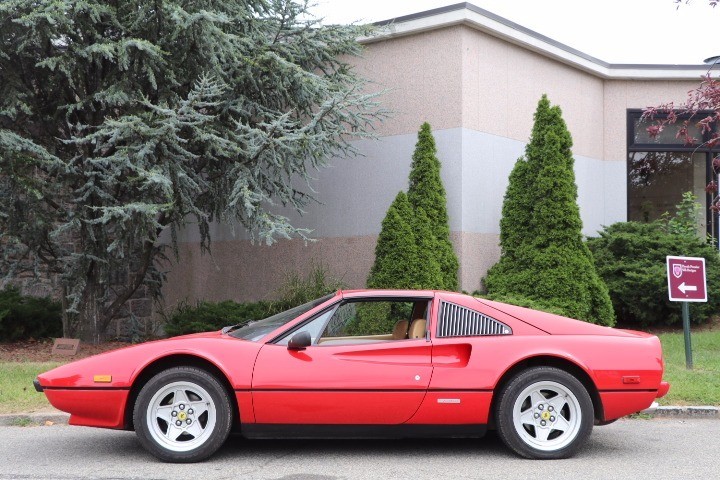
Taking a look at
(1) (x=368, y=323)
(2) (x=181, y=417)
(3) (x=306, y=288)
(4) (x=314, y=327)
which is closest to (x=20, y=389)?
(2) (x=181, y=417)

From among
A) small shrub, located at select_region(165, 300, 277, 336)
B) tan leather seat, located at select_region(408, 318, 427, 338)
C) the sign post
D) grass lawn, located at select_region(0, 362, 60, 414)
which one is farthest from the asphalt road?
small shrub, located at select_region(165, 300, 277, 336)

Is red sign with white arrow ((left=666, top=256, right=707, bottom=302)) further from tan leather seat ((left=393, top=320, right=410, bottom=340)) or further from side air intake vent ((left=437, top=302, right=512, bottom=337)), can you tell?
tan leather seat ((left=393, top=320, right=410, bottom=340))

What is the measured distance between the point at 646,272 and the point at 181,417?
9.43 meters

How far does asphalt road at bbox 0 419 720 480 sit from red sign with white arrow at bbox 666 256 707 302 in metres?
2.56

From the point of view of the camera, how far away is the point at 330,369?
598cm

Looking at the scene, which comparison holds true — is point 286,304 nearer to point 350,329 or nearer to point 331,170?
point 331,170

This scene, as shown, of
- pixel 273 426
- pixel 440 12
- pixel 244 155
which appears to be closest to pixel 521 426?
pixel 273 426

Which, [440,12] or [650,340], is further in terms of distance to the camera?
[440,12]

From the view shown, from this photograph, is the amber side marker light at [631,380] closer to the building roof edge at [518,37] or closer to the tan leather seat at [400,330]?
the tan leather seat at [400,330]

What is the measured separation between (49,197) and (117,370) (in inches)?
258

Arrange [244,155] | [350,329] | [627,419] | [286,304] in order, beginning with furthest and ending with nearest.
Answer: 1. [286,304]
2. [244,155]
3. [627,419]
4. [350,329]

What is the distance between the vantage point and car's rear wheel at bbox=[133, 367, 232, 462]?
592 centimetres

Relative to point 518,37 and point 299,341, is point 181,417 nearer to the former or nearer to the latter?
point 299,341

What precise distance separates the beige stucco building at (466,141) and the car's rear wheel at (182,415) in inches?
292
